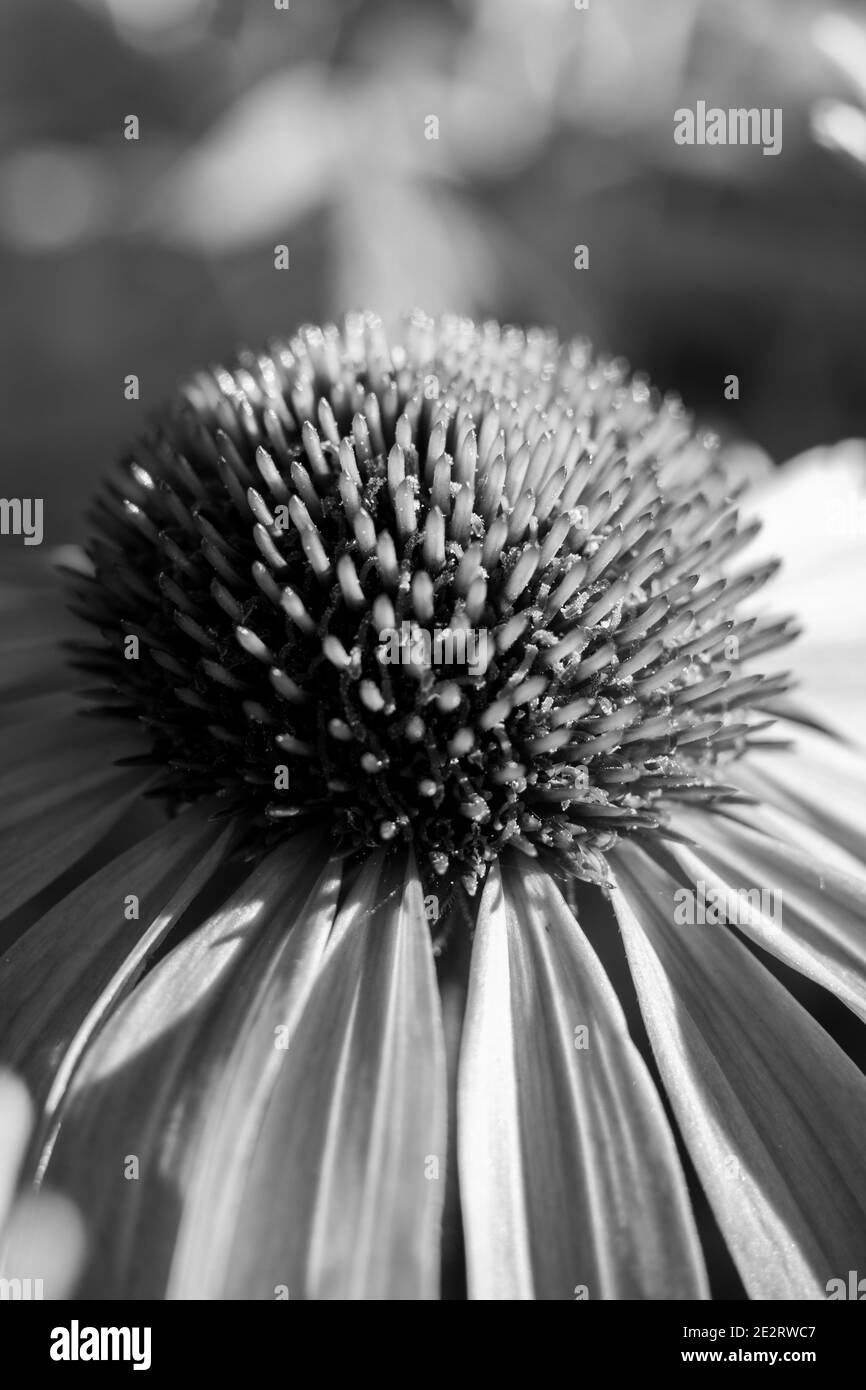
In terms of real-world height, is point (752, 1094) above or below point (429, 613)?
below

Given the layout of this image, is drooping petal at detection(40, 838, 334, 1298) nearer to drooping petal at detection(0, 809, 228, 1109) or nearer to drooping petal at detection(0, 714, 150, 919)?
drooping petal at detection(0, 809, 228, 1109)

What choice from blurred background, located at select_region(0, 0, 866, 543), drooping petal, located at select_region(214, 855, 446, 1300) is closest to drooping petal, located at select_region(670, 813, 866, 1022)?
drooping petal, located at select_region(214, 855, 446, 1300)

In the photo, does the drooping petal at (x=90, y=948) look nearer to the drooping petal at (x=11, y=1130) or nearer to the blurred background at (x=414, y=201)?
the drooping petal at (x=11, y=1130)

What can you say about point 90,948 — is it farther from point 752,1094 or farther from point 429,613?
point 752,1094

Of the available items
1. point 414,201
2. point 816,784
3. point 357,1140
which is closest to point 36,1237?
point 357,1140

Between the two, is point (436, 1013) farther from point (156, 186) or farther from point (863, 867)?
point (156, 186)
